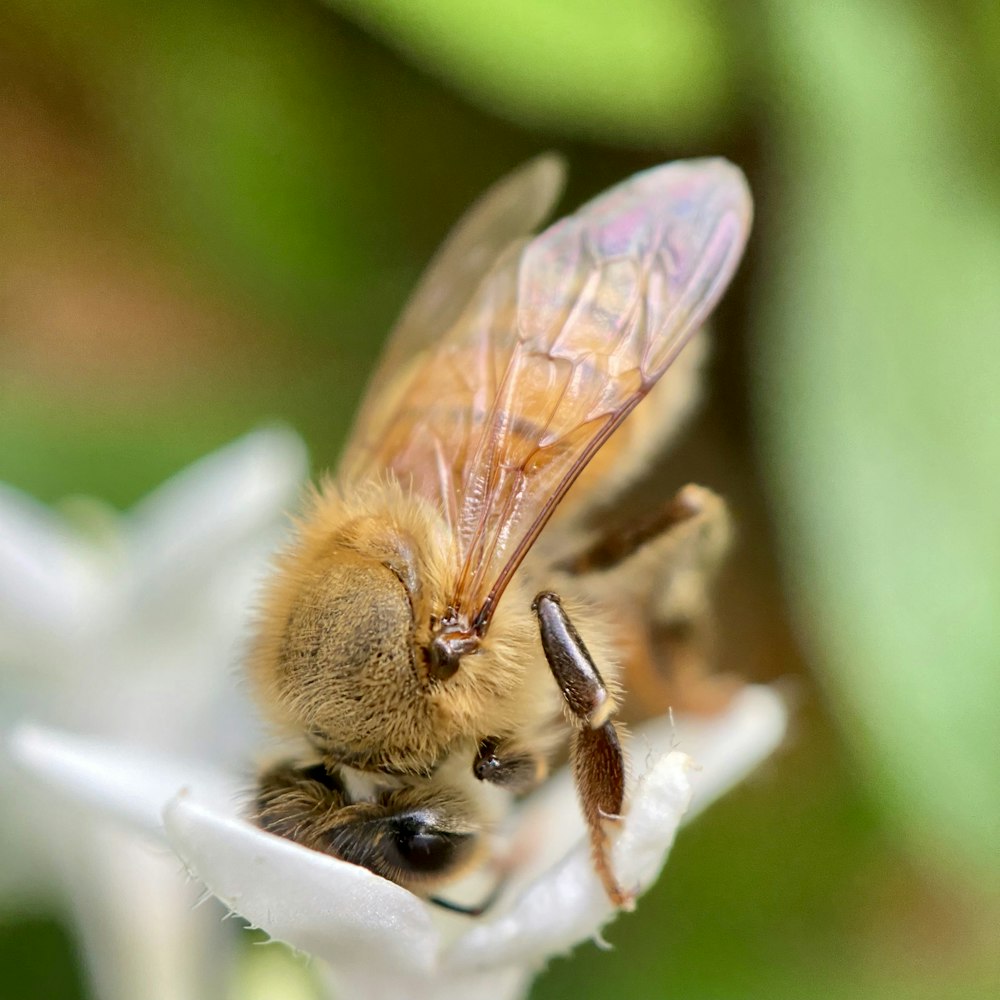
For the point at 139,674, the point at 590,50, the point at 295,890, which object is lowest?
the point at 139,674

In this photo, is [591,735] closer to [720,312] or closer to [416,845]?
[416,845]

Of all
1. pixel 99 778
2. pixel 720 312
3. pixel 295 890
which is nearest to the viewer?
pixel 295 890

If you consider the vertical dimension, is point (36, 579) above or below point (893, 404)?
below

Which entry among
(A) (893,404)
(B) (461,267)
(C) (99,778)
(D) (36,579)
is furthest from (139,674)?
(A) (893,404)

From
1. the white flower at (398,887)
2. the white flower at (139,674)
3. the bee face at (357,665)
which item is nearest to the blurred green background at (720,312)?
the white flower at (139,674)

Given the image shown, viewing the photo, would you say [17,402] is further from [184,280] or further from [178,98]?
[178,98]

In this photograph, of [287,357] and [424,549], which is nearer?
[424,549]

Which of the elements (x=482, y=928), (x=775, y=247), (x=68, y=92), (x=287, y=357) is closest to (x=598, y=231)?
(x=482, y=928)
